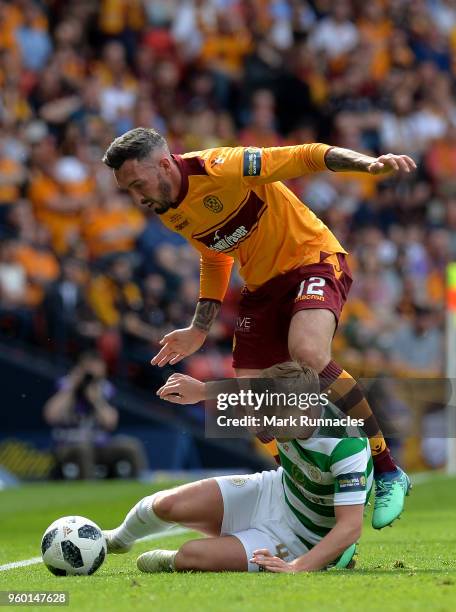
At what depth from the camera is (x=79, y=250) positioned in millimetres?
15602

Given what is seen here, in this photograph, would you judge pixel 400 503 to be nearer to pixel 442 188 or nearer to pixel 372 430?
pixel 372 430

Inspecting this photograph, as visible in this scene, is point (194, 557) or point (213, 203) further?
point (213, 203)

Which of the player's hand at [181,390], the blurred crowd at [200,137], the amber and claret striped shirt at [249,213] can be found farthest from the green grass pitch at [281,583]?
the blurred crowd at [200,137]

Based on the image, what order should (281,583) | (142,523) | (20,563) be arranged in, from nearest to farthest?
(281,583) < (142,523) < (20,563)

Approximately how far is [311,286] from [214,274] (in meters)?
0.90

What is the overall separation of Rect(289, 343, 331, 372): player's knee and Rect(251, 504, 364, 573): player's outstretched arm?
45.5 inches

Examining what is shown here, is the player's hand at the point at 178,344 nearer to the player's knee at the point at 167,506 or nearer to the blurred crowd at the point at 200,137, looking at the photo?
the player's knee at the point at 167,506

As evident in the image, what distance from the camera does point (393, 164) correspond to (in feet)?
20.5

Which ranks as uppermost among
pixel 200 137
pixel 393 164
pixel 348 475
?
pixel 200 137

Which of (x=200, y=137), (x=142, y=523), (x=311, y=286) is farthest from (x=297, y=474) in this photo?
(x=200, y=137)

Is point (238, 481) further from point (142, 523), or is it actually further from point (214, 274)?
point (214, 274)

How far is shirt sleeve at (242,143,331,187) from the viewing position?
6918 millimetres

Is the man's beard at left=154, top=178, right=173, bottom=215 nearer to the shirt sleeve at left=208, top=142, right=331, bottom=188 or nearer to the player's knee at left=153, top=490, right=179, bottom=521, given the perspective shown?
the shirt sleeve at left=208, top=142, right=331, bottom=188

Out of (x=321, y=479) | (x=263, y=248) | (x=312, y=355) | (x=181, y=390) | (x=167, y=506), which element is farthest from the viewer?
(x=263, y=248)
